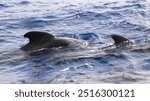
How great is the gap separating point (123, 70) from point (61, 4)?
543 inches

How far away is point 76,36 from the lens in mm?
16688

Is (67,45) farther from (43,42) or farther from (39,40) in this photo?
(39,40)

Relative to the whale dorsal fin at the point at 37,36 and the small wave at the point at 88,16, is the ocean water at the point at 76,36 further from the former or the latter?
the whale dorsal fin at the point at 37,36

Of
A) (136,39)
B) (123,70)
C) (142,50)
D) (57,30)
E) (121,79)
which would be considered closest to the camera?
(121,79)

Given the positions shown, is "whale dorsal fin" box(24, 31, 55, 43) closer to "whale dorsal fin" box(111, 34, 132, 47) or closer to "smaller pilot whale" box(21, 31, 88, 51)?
"smaller pilot whale" box(21, 31, 88, 51)

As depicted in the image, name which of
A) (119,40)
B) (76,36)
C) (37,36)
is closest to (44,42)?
(37,36)

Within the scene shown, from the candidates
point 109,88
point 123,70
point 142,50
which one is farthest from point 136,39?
point 109,88

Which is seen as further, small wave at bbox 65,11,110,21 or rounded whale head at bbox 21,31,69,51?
small wave at bbox 65,11,110,21

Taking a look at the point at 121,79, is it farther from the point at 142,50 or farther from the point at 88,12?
the point at 88,12

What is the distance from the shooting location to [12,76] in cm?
1131

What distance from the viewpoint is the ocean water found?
36.1 feet

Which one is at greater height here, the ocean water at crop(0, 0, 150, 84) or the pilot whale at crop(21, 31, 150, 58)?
the pilot whale at crop(21, 31, 150, 58)

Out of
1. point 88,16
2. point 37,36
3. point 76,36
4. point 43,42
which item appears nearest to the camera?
point 37,36

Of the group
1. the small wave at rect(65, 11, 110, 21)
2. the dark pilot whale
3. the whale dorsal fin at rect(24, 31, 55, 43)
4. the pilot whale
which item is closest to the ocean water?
the small wave at rect(65, 11, 110, 21)
